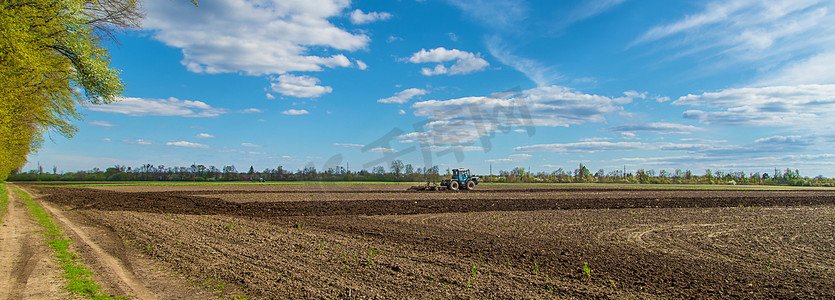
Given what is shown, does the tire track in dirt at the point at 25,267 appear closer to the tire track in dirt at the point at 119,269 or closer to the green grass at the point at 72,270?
the green grass at the point at 72,270

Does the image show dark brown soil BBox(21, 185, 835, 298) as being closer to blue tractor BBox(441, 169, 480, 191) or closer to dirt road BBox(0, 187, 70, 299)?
dirt road BBox(0, 187, 70, 299)

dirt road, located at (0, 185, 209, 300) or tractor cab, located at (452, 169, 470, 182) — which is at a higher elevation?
tractor cab, located at (452, 169, 470, 182)

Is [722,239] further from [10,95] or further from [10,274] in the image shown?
[10,95]

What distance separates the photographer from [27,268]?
27.2 feet

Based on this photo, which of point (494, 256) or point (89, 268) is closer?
point (89, 268)

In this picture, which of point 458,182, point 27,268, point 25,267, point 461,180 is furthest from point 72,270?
point 461,180

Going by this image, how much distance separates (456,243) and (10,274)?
9516 millimetres

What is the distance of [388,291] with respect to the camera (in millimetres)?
6848

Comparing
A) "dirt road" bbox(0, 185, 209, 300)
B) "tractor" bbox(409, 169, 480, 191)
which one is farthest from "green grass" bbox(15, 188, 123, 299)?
"tractor" bbox(409, 169, 480, 191)

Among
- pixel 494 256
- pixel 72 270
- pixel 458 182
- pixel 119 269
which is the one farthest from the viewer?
pixel 458 182

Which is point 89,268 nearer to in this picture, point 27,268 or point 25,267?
point 27,268

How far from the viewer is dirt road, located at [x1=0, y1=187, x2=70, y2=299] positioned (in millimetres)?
6742

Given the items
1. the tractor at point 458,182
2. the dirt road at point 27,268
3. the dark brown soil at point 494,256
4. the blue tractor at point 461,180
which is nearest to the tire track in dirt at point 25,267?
the dirt road at point 27,268

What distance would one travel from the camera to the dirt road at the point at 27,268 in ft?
22.1
